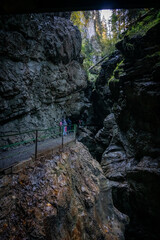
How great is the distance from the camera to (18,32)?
9156mm

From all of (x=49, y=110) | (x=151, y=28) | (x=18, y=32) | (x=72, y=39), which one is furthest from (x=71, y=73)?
(x=151, y=28)

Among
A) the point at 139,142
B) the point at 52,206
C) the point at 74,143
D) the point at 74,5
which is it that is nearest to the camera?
the point at 74,5

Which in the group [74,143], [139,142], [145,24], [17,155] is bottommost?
[139,142]

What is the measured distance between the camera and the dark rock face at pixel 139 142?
8984 millimetres

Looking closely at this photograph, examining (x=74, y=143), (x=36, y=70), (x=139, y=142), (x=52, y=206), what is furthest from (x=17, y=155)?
(x=139, y=142)

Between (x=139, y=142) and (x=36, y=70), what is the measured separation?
423 inches

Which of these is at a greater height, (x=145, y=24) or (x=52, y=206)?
(x=145, y=24)

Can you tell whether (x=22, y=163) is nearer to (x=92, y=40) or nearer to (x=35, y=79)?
(x=35, y=79)

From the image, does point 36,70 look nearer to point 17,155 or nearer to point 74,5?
point 17,155

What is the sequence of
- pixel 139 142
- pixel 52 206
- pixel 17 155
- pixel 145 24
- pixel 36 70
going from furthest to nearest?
Result: pixel 145 24, pixel 36 70, pixel 139 142, pixel 17 155, pixel 52 206

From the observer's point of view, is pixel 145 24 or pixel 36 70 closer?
pixel 36 70

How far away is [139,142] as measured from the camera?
10406mm

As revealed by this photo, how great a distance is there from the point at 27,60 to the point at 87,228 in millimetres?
11281

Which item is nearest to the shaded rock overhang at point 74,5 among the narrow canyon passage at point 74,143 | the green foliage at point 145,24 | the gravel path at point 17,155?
the gravel path at point 17,155
